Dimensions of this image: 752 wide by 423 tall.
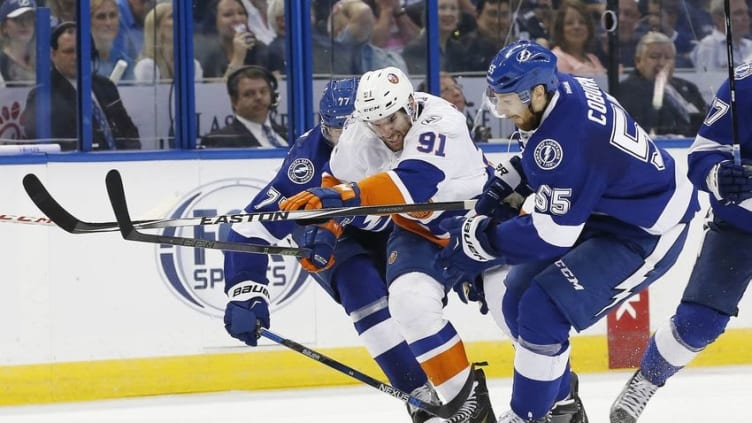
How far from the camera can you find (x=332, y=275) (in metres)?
4.45

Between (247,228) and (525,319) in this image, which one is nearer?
(525,319)

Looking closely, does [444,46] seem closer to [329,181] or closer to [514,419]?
[329,181]

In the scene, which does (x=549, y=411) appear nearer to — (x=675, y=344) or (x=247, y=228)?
(x=675, y=344)

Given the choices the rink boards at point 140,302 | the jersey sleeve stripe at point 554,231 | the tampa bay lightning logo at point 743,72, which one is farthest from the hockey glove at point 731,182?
the rink boards at point 140,302

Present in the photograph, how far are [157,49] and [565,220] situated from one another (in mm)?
2766

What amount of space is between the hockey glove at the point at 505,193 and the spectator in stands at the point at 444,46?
2031 mm

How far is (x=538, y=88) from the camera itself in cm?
366

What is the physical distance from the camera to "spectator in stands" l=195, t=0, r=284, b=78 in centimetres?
591

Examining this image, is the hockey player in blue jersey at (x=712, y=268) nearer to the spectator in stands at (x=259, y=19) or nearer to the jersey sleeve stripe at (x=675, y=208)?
the jersey sleeve stripe at (x=675, y=208)

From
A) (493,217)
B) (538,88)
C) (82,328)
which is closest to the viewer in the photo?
(538,88)

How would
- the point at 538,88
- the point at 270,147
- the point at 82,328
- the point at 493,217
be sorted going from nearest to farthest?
the point at 538,88, the point at 493,217, the point at 82,328, the point at 270,147

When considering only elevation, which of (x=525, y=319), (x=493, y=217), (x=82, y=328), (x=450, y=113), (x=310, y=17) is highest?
(x=310, y=17)

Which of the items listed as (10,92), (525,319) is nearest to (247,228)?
(525,319)

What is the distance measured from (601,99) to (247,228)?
1.28m
